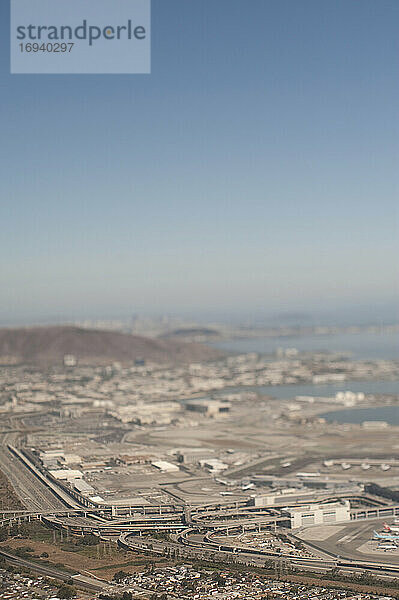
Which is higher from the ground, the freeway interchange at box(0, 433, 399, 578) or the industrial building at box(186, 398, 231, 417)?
the industrial building at box(186, 398, 231, 417)

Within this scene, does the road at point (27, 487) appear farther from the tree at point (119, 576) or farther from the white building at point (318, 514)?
the white building at point (318, 514)

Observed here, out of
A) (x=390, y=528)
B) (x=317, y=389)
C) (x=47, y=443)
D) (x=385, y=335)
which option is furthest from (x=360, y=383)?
(x=385, y=335)

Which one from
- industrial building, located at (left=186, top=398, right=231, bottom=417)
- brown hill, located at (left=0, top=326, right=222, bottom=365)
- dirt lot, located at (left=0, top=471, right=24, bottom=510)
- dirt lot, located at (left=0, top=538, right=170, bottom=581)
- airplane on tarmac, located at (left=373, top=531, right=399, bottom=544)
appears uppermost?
brown hill, located at (left=0, top=326, right=222, bottom=365)

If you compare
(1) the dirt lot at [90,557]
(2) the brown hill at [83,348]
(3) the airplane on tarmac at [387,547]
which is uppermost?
(2) the brown hill at [83,348]

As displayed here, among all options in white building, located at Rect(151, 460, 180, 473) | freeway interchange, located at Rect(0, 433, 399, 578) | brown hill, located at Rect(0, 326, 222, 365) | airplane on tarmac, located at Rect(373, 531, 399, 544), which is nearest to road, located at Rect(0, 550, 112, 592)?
freeway interchange, located at Rect(0, 433, 399, 578)

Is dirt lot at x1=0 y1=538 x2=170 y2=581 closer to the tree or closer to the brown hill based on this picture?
the tree

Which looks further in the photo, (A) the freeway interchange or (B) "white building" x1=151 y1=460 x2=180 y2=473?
(B) "white building" x1=151 y1=460 x2=180 y2=473

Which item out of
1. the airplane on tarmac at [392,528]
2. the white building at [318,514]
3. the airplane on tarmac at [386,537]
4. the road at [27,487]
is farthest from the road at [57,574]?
the airplane on tarmac at [392,528]
